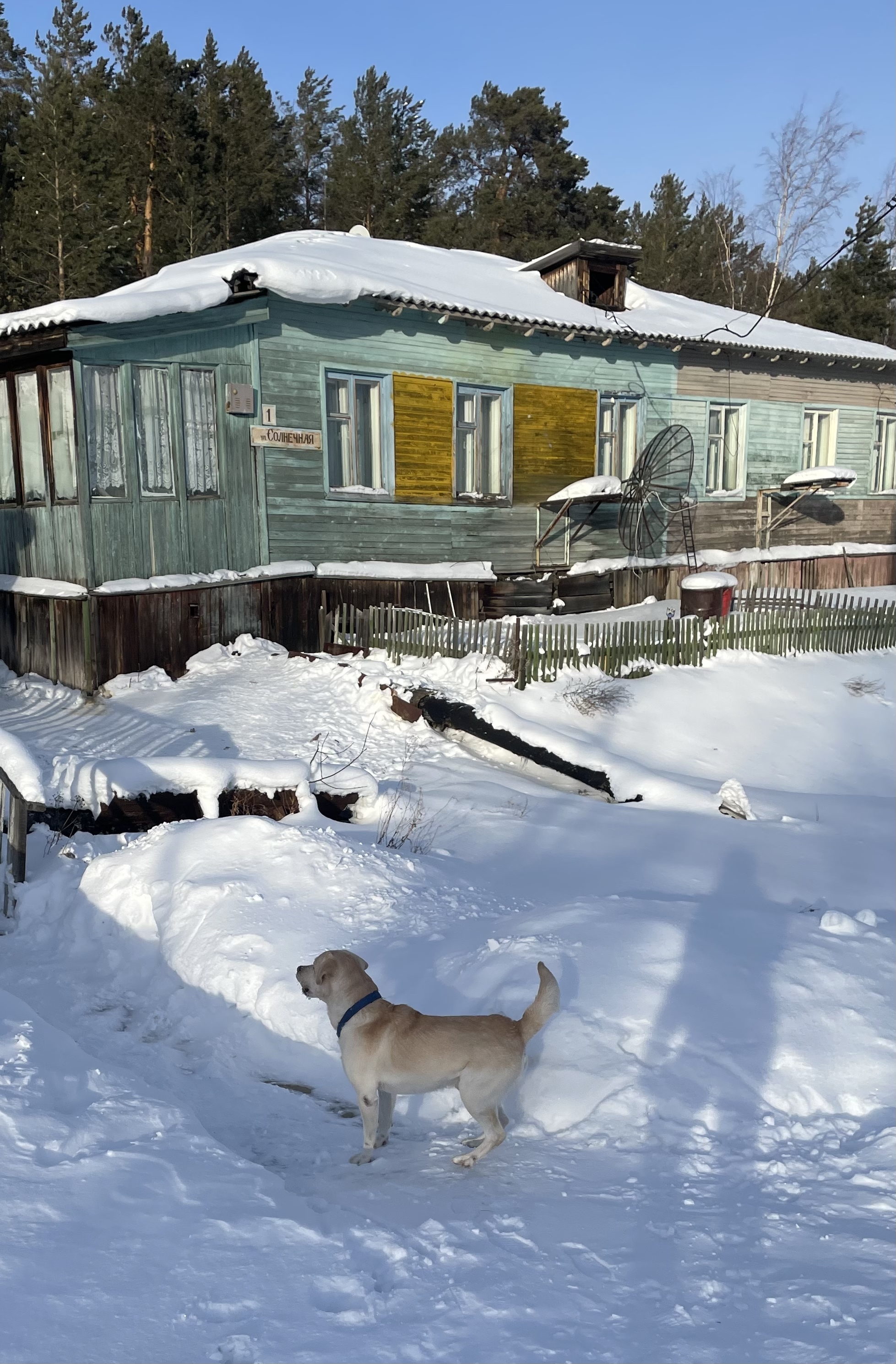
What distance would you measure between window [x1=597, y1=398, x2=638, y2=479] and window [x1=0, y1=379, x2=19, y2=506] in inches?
392

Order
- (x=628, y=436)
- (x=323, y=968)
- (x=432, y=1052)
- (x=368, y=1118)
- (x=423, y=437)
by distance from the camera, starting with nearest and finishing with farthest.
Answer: (x=432, y=1052)
(x=368, y=1118)
(x=323, y=968)
(x=423, y=437)
(x=628, y=436)

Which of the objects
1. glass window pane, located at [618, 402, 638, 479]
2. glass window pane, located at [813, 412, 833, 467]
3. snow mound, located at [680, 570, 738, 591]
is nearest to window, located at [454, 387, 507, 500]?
glass window pane, located at [618, 402, 638, 479]

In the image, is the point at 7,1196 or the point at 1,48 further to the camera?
the point at 1,48

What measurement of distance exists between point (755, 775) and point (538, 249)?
28.8 m

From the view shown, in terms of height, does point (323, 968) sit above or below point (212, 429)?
below

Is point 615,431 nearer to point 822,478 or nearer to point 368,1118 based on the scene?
point 822,478

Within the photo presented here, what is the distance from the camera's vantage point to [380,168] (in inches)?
1356

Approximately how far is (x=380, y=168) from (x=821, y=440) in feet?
67.3

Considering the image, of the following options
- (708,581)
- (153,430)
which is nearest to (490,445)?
(708,581)

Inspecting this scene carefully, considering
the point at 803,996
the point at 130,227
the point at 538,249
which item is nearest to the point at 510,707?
the point at 803,996

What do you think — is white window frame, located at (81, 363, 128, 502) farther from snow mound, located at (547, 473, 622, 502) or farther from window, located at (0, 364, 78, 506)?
snow mound, located at (547, 473, 622, 502)

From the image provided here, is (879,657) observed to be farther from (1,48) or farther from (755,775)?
(1,48)

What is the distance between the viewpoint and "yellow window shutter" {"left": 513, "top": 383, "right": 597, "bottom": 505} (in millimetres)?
16625

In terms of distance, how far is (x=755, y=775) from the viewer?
11.7 meters
